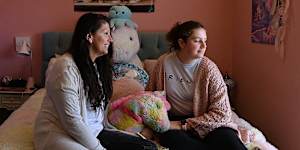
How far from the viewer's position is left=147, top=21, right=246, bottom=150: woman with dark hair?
6.59 feet

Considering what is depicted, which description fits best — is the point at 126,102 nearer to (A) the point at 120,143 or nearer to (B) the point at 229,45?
(A) the point at 120,143

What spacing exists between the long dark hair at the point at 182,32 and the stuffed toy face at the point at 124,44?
37.0 inches

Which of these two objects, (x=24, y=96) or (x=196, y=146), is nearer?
(x=196, y=146)

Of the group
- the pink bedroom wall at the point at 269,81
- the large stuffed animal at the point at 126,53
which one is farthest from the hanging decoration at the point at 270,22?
the large stuffed animal at the point at 126,53

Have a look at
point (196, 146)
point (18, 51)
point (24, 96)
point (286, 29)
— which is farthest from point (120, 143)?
point (18, 51)

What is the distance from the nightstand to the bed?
0.22 metres

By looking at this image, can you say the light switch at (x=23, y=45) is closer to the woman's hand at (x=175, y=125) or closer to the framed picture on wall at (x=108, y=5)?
the framed picture on wall at (x=108, y=5)

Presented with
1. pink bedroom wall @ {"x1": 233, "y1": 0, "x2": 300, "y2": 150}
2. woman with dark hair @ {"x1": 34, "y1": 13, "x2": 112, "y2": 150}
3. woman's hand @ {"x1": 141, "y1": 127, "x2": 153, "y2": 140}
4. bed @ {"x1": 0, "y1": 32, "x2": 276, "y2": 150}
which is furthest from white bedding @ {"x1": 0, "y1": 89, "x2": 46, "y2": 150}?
pink bedroom wall @ {"x1": 233, "y1": 0, "x2": 300, "y2": 150}

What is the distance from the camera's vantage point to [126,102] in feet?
6.81

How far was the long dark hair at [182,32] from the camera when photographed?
7.32ft

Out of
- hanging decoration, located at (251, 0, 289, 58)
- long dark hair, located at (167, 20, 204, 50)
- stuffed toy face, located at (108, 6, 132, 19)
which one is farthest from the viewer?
stuffed toy face, located at (108, 6, 132, 19)

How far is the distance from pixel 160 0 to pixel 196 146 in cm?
199

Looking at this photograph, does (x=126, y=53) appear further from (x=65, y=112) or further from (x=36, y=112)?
(x=65, y=112)

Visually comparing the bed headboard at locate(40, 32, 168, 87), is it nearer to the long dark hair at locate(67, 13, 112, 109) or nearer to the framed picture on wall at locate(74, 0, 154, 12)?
the framed picture on wall at locate(74, 0, 154, 12)
